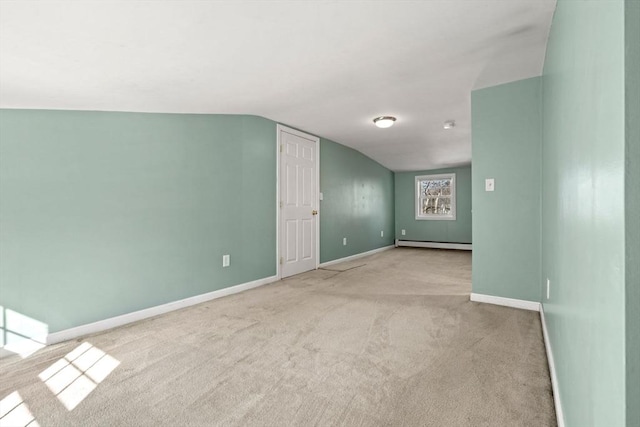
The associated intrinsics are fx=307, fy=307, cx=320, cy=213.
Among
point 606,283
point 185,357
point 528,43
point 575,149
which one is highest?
point 528,43

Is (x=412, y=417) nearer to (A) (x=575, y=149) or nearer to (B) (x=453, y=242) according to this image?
(A) (x=575, y=149)

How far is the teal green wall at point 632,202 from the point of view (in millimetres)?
528

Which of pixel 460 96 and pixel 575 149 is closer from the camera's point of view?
pixel 575 149

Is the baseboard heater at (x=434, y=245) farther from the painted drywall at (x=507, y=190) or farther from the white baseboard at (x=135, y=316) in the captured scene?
the white baseboard at (x=135, y=316)

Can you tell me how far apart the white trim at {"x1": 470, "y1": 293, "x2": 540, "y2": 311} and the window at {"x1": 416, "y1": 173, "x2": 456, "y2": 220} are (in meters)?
5.06

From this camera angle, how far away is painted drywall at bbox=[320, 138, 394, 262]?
5.24 meters

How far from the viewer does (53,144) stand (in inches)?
93.7

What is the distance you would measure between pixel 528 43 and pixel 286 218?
3155 millimetres

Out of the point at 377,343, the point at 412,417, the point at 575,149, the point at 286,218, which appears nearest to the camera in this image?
the point at 575,149

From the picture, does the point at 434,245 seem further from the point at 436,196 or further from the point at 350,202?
the point at 350,202

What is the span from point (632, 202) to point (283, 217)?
12.6 feet

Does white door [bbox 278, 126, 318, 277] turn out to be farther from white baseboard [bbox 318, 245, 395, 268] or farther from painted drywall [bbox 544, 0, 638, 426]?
painted drywall [bbox 544, 0, 638, 426]

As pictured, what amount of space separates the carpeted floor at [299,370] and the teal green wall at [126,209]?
14.0 inches

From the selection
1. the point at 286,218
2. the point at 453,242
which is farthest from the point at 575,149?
the point at 453,242
